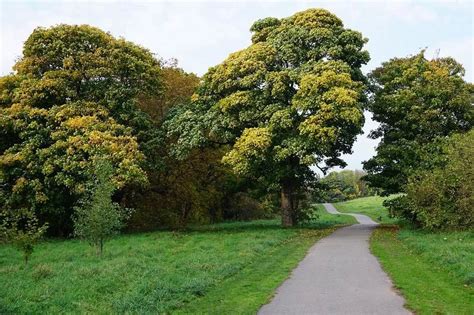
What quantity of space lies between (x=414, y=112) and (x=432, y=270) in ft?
53.9

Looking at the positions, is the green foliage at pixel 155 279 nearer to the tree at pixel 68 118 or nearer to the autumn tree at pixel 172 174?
the tree at pixel 68 118

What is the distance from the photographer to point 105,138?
28.0 meters

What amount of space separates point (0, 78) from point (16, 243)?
18689mm

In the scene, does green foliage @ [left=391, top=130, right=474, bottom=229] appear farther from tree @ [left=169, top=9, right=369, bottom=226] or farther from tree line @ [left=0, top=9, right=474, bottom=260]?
tree @ [left=169, top=9, right=369, bottom=226]

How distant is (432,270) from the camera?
14484 millimetres

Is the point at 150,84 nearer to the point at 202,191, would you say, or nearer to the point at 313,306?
the point at 202,191

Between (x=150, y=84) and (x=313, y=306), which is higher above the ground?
(x=150, y=84)

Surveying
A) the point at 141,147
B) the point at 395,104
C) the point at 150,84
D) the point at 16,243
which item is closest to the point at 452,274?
the point at 16,243

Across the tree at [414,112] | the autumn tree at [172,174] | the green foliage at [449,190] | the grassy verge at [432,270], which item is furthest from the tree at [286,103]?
the grassy verge at [432,270]

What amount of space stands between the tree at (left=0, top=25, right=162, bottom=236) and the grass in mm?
7571

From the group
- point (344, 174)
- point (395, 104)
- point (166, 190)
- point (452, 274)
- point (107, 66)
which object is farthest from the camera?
point (344, 174)

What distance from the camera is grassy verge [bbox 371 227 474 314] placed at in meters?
10.3

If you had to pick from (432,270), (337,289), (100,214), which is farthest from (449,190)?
(100,214)

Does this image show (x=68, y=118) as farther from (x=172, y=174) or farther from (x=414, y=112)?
Answer: (x=414, y=112)
